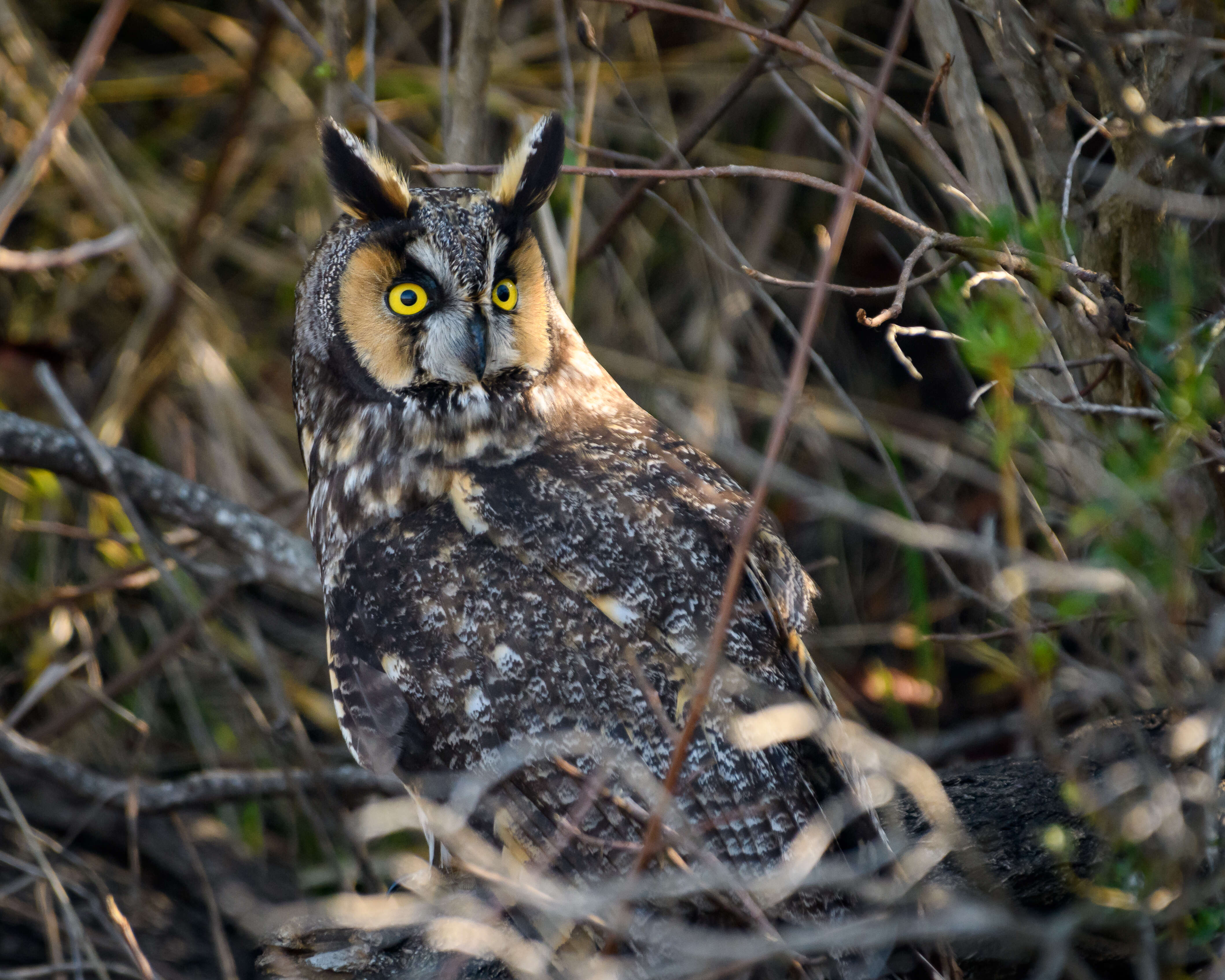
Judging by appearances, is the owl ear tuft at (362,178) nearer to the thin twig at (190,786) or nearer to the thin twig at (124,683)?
the thin twig at (124,683)

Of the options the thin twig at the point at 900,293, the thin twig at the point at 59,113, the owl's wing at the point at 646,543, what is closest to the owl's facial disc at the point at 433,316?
the owl's wing at the point at 646,543

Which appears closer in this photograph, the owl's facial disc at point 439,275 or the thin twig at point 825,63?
the thin twig at point 825,63

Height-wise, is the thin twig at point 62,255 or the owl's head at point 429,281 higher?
the thin twig at point 62,255

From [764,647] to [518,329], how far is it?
2.20ft

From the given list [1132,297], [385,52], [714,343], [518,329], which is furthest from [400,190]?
[385,52]

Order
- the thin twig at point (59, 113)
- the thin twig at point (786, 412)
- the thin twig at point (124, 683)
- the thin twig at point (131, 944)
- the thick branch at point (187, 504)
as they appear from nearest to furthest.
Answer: the thin twig at point (786, 412), the thin twig at point (59, 113), the thin twig at point (131, 944), the thick branch at point (187, 504), the thin twig at point (124, 683)

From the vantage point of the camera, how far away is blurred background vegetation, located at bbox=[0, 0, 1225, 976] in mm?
1651

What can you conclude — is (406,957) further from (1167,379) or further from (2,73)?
(2,73)

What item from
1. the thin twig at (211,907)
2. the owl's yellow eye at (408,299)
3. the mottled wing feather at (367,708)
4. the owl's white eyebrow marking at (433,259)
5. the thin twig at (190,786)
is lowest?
the thin twig at (211,907)

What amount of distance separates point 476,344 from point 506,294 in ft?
0.45

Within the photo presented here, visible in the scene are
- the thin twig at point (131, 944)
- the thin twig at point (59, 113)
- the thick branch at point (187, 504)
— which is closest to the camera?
the thin twig at point (59, 113)

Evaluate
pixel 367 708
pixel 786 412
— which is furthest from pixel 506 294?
pixel 786 412

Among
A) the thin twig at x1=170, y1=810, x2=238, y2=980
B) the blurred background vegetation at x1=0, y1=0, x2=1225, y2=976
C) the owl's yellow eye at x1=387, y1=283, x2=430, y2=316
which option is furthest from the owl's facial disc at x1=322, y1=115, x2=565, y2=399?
the thin twig at x1=170, y1=810, x2=238, y2=980

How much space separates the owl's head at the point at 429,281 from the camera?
1.73 metres
